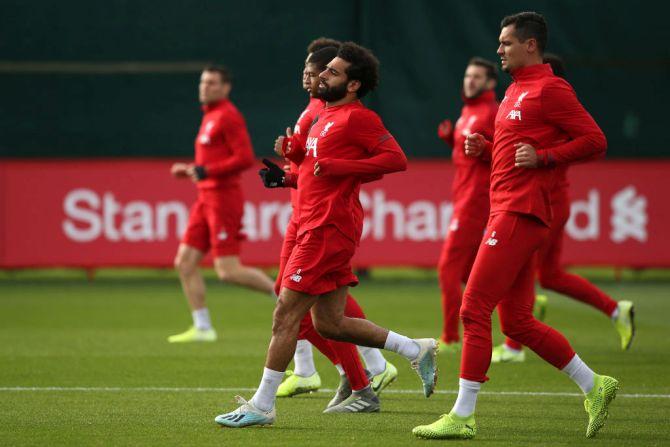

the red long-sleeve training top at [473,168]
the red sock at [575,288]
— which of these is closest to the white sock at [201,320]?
the red long-sleeve training top at [473,168]

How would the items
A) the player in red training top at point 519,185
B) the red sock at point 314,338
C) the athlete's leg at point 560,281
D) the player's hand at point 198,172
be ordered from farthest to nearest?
the player's hand at point 198,172 < the athlete's leg at point 560,281 < the red sock at point 314,338 < the player in red training top at point 519,185

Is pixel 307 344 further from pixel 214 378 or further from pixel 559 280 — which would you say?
pixel 559 280

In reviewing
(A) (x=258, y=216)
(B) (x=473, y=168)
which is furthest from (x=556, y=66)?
(A) (x=258, y=216)

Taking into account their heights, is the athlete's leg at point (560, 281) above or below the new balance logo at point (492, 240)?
below

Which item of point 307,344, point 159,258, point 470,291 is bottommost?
point 159,258

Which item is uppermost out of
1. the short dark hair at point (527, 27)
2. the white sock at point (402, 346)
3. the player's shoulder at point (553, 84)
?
the short dark hair at point (527, 27)

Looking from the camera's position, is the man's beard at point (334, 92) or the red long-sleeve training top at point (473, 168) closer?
the man's beard at point (334, 92)

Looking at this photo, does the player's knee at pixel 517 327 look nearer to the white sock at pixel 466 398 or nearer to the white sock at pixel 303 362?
the white sock at pixel 466 398

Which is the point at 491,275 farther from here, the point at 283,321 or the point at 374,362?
the point at 374,362

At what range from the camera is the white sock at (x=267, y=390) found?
7723 mm

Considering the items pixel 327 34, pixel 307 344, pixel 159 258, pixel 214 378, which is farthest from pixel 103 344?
pixel 327 34

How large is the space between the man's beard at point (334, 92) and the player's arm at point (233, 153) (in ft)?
16.1

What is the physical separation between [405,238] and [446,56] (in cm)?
341

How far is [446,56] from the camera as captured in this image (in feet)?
68.3
